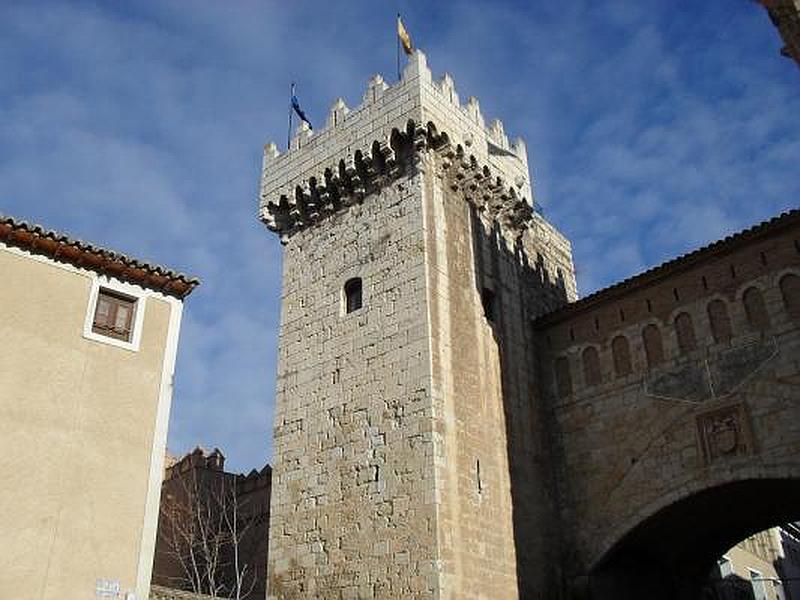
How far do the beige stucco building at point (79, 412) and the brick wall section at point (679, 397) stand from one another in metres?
7.37

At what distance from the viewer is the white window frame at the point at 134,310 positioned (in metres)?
11.3

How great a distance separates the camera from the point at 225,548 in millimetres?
23266

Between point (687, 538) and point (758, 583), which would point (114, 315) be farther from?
point (758, 583)

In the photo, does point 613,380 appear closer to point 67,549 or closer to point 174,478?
point 67,549

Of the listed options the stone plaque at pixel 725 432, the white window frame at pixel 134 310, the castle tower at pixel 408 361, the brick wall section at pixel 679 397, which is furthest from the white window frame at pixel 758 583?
the white window frame at pixel 134 310

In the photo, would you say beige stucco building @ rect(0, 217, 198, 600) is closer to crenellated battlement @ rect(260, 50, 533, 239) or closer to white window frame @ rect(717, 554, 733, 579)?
crenellated battlement @ rect(260, 50, 533, 239)

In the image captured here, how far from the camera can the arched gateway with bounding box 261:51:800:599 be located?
12.7 metres

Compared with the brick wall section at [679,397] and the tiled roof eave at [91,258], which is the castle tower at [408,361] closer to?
the brick wall section at [679,397]

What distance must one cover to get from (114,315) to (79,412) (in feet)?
5.37

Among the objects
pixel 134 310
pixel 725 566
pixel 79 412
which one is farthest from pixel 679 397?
pixel 79 412

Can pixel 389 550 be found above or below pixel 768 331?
below

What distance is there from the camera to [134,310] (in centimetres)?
1198

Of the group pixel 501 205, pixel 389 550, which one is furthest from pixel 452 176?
pixel 389 550

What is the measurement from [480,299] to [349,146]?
4.14 meters
